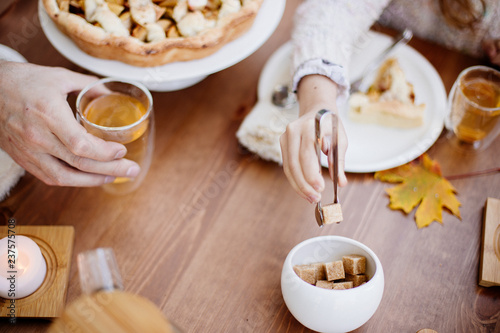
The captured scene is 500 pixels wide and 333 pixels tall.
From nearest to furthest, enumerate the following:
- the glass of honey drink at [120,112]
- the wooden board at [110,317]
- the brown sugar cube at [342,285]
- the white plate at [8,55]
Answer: the wooden board at [110,317] < the brown sugar cube at [342,285] < the glass of honey drink at [120,112] < the white plate at [8,55]

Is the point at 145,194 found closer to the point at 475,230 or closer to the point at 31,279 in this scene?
the point at 31,279

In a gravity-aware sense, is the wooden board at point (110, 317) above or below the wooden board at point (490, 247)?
above

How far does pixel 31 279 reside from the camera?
26.2 inches

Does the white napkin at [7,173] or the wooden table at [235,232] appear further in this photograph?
the white napkin at [7,173]

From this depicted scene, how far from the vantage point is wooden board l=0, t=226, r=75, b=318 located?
0.66m

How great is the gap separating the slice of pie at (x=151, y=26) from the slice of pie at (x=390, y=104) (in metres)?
0.28

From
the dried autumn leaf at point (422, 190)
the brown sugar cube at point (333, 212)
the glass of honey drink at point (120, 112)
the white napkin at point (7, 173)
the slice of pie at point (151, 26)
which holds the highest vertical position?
the slice of pie at point (151, 26)

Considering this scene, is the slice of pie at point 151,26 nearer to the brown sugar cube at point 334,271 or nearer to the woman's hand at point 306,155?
the woman's hand at point 306,155

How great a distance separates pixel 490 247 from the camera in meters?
0.74

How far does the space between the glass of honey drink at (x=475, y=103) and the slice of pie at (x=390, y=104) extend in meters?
0.06

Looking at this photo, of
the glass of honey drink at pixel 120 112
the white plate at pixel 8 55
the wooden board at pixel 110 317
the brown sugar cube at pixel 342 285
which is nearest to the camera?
the wooden board at pixel 110 317

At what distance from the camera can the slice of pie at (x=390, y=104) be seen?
0.88 m

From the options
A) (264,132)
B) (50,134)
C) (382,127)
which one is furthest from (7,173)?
(382,127)

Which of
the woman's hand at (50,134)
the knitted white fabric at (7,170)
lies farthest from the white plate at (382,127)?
the knitted white fabric at (7,170)
